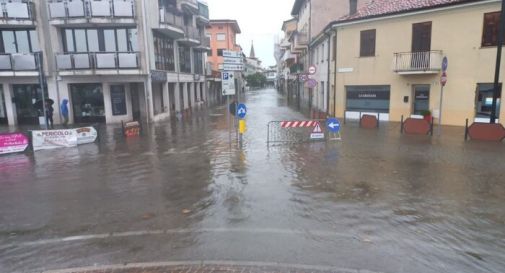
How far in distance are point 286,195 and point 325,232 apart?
6.88 ft

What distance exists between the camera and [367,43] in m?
22.0

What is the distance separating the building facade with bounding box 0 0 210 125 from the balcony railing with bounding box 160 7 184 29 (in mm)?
67

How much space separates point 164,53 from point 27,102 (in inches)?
386

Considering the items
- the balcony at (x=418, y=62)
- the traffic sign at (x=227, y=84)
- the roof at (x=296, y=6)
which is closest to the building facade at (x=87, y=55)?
the traffic sign at (x=227, y=84)

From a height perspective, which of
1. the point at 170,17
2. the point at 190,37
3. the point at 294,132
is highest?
the point at 170,17

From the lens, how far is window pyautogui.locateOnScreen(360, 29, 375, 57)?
21.7 meters

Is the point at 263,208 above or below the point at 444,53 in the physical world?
below

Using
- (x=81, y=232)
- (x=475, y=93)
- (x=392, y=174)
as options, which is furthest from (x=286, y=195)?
(x=475, y=93)

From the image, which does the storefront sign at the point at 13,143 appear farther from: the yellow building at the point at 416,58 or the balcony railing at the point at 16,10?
the yellow building at the point at 416,58

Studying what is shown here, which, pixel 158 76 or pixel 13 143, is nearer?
pixel 13 143

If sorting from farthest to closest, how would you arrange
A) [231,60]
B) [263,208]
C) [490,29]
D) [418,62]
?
[418,62] < [490,29] < [231,60] < [263,208]

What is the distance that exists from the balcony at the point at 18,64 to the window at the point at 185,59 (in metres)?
11.6

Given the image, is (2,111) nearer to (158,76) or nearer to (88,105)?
(88,105)

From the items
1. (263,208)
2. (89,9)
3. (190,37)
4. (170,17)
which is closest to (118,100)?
(89,9)
